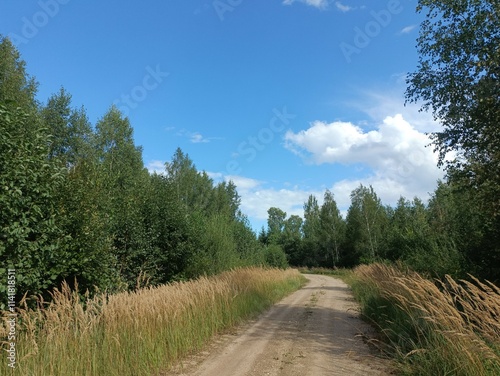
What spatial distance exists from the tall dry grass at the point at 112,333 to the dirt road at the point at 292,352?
59cm

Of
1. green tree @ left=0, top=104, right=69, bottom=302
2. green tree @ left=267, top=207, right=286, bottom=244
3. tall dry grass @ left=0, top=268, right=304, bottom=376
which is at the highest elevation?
green tree @ left=267, top=207, right=286, bottom=244

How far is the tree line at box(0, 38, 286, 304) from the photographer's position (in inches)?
228

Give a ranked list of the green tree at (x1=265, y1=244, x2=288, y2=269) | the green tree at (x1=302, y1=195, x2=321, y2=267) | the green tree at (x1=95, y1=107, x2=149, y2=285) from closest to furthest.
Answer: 1. the green tree at (x1=95, y1=107, x2=149, y2=285)
2. the green tree at (x1=265, y1=244, x2=288, y2=269)
3. the green tree at (x1=302, y1=195, x2=321, y2=267)

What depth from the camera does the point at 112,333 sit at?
625cm

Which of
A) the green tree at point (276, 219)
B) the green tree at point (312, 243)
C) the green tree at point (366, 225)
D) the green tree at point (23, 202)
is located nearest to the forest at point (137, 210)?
the green tree at point (23, 202)

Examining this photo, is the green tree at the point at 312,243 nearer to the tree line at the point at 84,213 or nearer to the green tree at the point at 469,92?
the tree line at the point at 84,213

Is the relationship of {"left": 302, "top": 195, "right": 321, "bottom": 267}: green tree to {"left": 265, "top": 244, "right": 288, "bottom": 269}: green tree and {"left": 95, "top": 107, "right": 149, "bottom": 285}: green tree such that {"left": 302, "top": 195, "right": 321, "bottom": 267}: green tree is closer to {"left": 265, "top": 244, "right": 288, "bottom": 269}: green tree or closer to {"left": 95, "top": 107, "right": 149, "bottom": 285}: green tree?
{"left": 265, "top": 244, "right": 288, "bottom": 269}: green tree

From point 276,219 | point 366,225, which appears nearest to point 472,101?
point 366,225

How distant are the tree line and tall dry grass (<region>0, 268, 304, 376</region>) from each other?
2.74 ft

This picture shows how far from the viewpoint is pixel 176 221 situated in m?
17.7

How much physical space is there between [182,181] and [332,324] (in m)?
41.9

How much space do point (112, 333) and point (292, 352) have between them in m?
3.86

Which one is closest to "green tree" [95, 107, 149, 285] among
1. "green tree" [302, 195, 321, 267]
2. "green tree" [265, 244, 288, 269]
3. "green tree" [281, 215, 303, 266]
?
"green tree" [265, 244, 288, 269]
